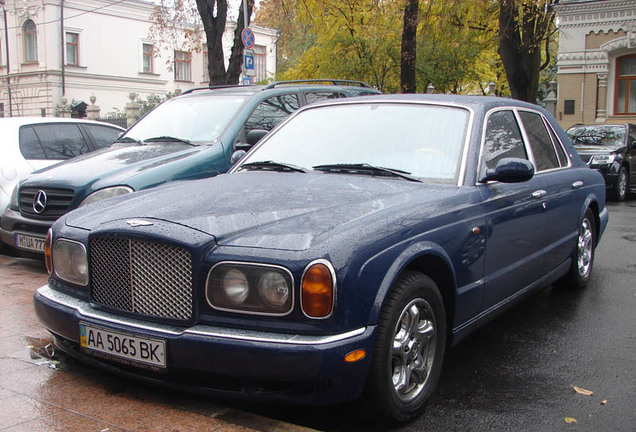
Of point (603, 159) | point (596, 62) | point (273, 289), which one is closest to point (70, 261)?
point (273, 289)

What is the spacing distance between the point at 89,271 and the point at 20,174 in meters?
5.16

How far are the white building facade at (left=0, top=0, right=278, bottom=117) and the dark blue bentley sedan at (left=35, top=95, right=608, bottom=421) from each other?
34.3 metres

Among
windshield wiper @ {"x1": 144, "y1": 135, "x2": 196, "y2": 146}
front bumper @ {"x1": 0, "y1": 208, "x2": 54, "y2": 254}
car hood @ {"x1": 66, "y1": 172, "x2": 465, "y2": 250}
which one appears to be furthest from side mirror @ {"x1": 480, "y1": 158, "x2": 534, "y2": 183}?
front bumper @ {"x1": 0, "y1": 208, "x2": 54, "y2": 254}

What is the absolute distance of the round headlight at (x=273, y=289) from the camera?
2943 mm

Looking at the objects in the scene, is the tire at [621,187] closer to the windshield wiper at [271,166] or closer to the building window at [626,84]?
the windshield wiper at [271,166]

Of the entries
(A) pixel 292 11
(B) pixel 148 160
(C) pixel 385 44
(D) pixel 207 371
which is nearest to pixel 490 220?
(D) pixel 207 371

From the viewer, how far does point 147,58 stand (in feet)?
150

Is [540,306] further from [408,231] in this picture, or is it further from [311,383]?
[311,383]

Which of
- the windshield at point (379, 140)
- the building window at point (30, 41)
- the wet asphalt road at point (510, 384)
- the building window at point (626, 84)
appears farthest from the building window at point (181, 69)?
the windshield at point (379, 140)

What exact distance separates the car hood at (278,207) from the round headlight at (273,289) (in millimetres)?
139

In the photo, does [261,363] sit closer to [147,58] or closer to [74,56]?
[74,56]

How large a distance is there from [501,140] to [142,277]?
276cm

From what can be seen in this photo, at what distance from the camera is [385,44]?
77.3ft

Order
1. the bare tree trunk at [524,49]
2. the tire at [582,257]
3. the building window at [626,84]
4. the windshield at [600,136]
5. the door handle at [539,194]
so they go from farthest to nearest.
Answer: the building window at [626,84] → the bare tree trunk at [524,49] → the windshield at [600,136] → the tire at [582,257] → the door handle at [539,194]
